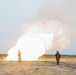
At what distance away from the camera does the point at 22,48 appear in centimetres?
6506

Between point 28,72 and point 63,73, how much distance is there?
13.2 feet

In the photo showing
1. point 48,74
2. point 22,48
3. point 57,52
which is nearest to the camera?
point 48,74

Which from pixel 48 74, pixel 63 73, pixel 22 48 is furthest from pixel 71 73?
pixel 22 48

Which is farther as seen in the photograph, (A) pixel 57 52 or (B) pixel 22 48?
(B) pixel 22 48

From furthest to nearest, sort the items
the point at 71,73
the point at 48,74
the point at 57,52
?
the point at 57,52 < the point at 71,73 < the point at 48,74

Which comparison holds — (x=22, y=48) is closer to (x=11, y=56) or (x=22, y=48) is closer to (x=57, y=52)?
(x=11, y=56)

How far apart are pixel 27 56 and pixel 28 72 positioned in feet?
119

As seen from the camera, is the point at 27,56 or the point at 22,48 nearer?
the point at 22,48

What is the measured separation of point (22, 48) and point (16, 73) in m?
31.3

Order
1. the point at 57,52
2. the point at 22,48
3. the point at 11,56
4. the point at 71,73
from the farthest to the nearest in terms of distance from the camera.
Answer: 1. the point at 11,56
2. the point at 22,48
3. the point at 57,52
4. the point at 71,73

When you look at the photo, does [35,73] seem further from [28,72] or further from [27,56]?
[27,56]

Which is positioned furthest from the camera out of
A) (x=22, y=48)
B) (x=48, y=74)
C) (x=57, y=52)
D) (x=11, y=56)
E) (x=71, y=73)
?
(x=11, y=56)

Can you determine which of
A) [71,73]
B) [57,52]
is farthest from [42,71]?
[57,52]

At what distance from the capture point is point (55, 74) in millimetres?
34000
